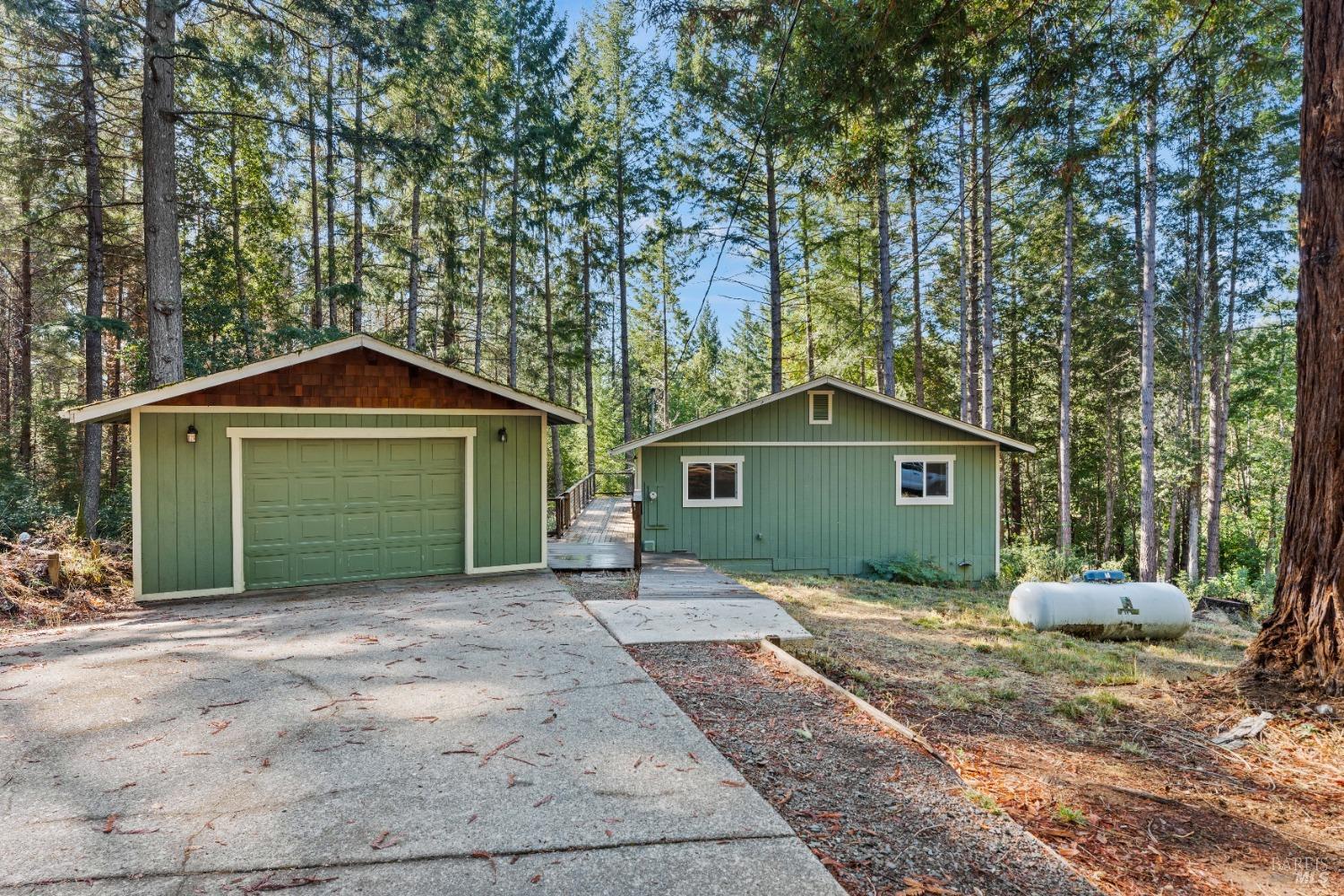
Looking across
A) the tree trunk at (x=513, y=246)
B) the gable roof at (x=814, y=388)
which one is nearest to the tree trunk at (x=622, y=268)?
the tree trunk at (x=513, y=246)

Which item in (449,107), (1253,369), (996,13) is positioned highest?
(449,107)

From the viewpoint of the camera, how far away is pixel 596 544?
426 inches

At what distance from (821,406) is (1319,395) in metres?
8.07

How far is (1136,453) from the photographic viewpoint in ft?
65.2

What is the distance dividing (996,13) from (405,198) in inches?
564

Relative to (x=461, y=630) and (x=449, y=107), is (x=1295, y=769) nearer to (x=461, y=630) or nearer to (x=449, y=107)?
(x=461, y=630)

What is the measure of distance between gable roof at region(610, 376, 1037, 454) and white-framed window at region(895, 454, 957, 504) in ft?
2.40

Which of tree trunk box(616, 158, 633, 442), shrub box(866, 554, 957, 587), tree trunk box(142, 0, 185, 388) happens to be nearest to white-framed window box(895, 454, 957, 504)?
shrub box(866, 554, 957, 587)

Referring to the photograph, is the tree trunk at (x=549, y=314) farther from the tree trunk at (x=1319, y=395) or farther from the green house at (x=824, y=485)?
the tree trunk at (x=1319, y=395)

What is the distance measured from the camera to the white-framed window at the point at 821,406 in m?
11.6

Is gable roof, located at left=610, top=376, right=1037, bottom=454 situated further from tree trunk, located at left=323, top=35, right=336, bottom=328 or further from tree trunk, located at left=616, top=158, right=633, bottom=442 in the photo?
tree trunk, located at left=323, top=35, right=336, bottom=328

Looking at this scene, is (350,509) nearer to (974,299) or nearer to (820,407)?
(820,407)

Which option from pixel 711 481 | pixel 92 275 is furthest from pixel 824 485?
pixel 92 275

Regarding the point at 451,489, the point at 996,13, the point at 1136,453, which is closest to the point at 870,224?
the point at 1136,453
